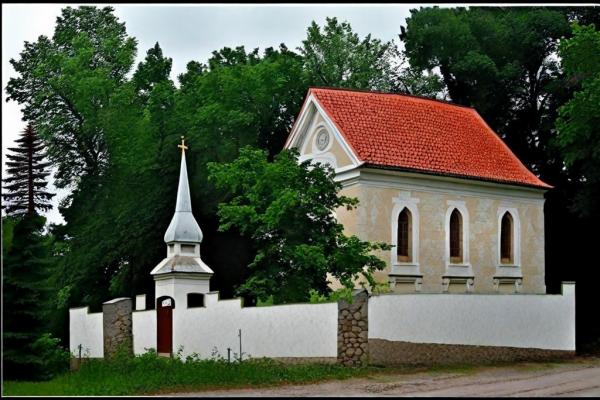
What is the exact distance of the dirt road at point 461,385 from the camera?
21.3 m

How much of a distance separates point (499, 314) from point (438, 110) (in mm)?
12479

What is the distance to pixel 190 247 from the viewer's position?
32844 millimetres

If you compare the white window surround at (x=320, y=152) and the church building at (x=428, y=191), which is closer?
the church building at (x=428, y=191)

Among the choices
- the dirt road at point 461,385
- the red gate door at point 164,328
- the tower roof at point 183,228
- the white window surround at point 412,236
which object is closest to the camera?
the dirt road at point 461,385

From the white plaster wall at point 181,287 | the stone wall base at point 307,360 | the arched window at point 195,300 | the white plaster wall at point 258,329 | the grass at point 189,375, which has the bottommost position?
the grass at point 189,375

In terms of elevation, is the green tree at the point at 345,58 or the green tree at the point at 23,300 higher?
the green tree at the point at 345,58

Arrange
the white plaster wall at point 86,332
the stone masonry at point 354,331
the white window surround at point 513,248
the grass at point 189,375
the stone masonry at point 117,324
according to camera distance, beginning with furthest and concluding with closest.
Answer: the white window surround at point 513,248, the white plaster wall at point 86,332, the stone masonry at point 117,324, the stone masonry at point 354,331, the grass at point 189,375

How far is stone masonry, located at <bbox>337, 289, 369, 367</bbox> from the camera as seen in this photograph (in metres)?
25.0

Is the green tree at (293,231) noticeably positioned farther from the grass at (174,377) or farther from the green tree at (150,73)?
the green tree at (150,73)

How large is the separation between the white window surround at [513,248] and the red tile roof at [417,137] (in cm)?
114

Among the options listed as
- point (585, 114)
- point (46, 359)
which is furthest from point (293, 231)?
point (585, 114)

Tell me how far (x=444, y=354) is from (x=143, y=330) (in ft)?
31.8

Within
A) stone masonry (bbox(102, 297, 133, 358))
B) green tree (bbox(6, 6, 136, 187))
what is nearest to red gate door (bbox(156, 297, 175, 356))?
stone masonry (bbox(102, 297, 133, 358))

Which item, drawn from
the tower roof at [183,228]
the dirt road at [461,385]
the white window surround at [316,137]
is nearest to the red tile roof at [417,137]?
the white window surround at [316,137]
